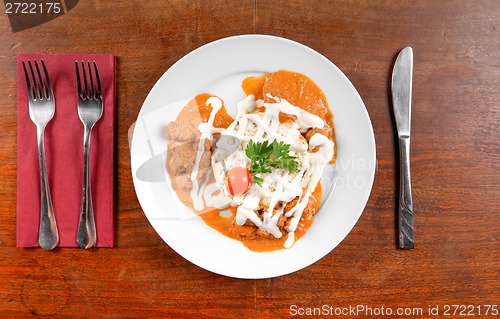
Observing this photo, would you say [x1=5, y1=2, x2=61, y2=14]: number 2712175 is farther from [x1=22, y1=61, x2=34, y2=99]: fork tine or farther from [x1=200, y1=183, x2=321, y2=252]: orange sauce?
[x1=200, y1=183, x2=321, y2=252]: orange sauce

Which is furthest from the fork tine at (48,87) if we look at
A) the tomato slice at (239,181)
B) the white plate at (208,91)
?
the tomato slice at (239,181)

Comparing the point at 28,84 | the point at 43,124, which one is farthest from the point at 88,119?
the point at 28,84

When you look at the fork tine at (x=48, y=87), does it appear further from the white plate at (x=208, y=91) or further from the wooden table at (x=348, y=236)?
the white plate at (x=208, y=91)

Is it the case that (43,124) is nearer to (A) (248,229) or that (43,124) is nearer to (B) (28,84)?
(B) (28,84)

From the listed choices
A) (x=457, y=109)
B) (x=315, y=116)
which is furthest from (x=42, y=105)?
(x=457, y=109)

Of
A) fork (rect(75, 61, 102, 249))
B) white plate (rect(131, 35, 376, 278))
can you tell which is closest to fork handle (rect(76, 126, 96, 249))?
fork (rect(75, 61, 102, 249))
